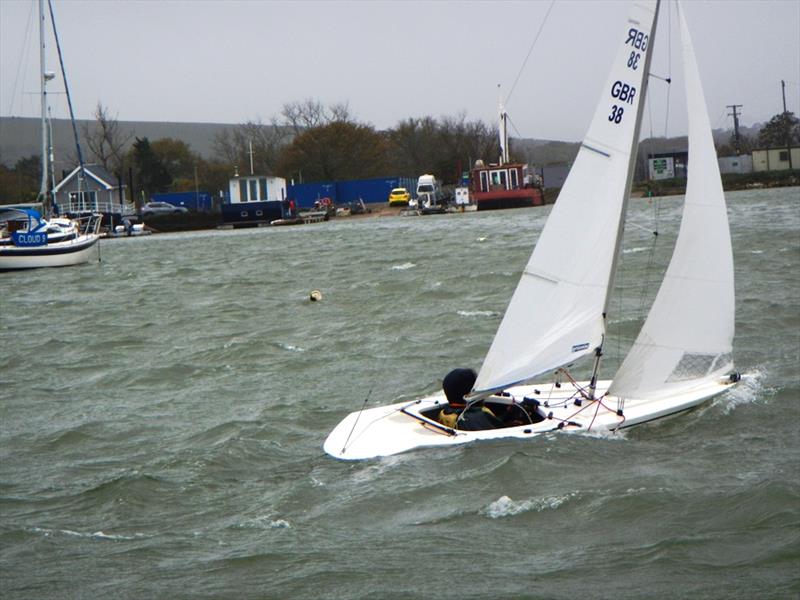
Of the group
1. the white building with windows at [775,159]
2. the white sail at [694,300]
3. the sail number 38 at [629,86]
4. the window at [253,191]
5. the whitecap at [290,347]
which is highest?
the white building with windows at [775,159]

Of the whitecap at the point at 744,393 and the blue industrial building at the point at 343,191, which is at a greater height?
the blue industrial building at the point at 343,191

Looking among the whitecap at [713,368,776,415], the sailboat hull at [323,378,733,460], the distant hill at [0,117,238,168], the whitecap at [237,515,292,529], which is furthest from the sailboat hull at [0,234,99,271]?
the distant hill at [0,117,238,168]

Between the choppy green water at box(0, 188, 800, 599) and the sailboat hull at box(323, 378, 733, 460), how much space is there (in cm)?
12

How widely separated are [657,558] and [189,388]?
8.46 meters

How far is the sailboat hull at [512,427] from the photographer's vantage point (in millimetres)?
10086

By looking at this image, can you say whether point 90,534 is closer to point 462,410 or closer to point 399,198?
point 462,410

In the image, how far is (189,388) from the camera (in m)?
14.9

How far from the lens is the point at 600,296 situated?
404 inches

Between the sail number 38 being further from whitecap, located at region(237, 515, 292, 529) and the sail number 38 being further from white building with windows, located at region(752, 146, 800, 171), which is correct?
white building with windows, located at region(752, 146, 800, 171)

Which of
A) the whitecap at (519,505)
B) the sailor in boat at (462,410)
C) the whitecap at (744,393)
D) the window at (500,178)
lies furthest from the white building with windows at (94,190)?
the whitecap at (519,505)

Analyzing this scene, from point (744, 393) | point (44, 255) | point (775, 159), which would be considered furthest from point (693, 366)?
point (775, 159)

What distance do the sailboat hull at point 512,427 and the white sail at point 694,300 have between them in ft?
0.63

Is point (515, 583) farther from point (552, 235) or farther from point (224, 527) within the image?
point (552, 235)

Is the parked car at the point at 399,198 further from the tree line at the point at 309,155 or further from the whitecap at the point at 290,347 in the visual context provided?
the whitecap at the point at 290,347
